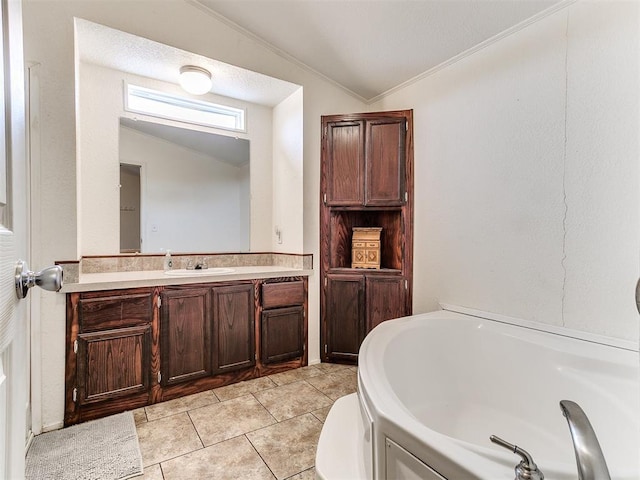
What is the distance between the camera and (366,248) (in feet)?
9.16

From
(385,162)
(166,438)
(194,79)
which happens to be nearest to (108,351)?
(166,438)

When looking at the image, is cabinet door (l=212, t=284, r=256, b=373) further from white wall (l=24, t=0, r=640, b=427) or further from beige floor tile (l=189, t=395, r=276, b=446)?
white wall (l=24, t=0, r=640, b=427)

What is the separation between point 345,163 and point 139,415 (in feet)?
7.78

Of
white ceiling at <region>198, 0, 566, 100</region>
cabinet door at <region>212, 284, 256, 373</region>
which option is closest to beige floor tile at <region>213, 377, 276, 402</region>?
cabinet door at <region>212, 284, 256, 373</region>

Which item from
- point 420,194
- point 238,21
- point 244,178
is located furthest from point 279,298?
point 238,21

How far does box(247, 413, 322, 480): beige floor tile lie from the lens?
1.52m

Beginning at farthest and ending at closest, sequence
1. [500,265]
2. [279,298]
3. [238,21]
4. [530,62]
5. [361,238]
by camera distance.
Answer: [361,238] → [279,298] → [238,21] → [500,265] → [530,62]

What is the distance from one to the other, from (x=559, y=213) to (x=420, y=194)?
1017mm

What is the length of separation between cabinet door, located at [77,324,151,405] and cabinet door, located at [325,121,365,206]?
1778 millimetres

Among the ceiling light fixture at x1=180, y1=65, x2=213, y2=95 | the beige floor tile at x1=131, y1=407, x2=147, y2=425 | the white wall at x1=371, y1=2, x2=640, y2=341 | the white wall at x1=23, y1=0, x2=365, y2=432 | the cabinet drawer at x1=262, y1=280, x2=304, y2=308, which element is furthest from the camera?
the cabinet drawer at x1=262, y1=280, x2=304, y2=308

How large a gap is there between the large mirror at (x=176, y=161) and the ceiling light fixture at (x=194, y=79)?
2.4 inches

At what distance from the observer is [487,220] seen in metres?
2.11

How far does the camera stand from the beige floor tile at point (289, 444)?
1.52 m

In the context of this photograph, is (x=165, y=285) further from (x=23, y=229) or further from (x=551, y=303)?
(x=551, y=303)
